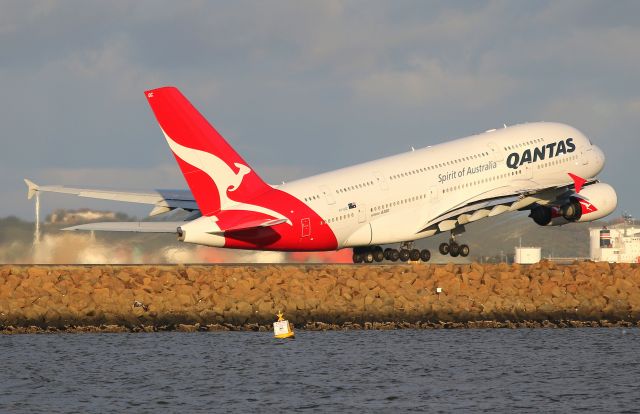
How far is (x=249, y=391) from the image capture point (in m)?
48.9

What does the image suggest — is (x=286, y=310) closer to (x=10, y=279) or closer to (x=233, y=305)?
(x=233, y=305)

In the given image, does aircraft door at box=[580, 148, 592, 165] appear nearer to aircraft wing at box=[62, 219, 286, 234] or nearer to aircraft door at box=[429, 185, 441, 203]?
aircraft door at box=[429, 185, 441, 203]

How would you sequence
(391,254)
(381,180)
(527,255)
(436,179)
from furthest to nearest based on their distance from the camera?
(527,255)
(391,254)
(436,179)
(381,180)

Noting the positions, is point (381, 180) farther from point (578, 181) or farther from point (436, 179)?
point (578, 181)

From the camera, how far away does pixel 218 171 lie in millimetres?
66500

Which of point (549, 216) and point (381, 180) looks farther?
point (549, 216)

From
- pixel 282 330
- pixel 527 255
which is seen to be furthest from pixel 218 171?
pixel 527 255

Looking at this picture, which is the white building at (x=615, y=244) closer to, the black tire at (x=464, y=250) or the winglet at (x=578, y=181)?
the winglet at (x=578, y=181)

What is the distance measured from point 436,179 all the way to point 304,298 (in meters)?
10.9

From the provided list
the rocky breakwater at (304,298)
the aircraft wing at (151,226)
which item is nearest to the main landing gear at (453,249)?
the rocky breakwater at (304,298)

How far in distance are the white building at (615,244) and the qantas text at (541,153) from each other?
22.8m

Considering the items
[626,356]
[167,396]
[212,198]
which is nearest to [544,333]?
[626,356]

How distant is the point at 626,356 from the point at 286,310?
15.9m

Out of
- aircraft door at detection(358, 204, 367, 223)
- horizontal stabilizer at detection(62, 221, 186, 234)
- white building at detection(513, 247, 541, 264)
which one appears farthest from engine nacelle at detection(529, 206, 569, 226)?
horizontal stabilizer at detection(62, 221, 186, 234)
